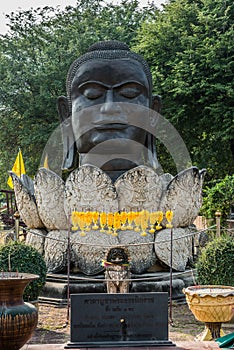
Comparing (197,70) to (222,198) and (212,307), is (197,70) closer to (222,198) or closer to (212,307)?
(222,198)

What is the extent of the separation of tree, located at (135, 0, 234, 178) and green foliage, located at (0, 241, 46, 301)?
12.1 meters

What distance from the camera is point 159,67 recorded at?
20.7 m

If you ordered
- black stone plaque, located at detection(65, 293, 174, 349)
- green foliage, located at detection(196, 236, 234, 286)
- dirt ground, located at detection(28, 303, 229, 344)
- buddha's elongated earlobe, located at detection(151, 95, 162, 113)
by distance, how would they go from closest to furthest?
black stone plaque, located at detection(65, 293, 174, 349)
dirt ground, located at detection(28, 303, 229, 344)
green foliage, located at detection(196, 236, 234, 286)
buddha's elongated earlobe, located at detection(151, 95, 162, 113)

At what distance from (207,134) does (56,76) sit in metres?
6.16

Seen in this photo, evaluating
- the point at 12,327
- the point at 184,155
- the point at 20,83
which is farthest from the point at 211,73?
the point at 12,327

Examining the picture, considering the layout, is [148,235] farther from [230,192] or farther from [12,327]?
[230,192]

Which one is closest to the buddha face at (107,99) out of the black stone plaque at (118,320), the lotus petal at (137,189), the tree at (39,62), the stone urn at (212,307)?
the lotus petal at (137,189)

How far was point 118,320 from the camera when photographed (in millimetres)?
5598

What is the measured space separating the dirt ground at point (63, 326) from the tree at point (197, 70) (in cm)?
1156

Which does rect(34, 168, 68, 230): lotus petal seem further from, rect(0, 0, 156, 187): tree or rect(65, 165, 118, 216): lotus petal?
rect(0, 0, 156, 187): tree

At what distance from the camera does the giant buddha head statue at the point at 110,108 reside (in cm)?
1080

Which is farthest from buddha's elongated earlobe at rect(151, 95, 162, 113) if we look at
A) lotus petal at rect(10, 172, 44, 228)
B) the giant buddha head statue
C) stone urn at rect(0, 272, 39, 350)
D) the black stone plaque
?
stone urn at rect(0, 272, 39, 350)

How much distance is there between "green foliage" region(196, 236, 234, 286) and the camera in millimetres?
7707

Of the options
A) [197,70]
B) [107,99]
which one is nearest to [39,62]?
[197,70]
